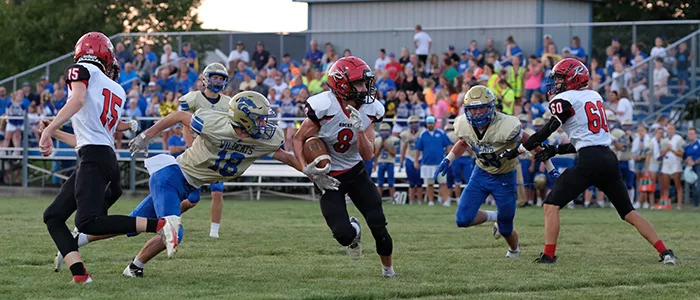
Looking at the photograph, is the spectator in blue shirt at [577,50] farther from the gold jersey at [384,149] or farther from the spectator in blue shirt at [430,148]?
the gold jersey at [384,149]

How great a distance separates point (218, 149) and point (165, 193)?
53cm

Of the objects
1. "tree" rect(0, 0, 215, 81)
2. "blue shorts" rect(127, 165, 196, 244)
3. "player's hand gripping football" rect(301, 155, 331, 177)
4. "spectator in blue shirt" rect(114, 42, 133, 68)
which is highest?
"tree" rect(0, 0, 215, 81)

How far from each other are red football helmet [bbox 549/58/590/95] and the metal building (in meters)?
12.0

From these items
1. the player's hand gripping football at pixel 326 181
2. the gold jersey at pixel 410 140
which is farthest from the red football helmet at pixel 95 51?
the gold jersey at pixel 410 140

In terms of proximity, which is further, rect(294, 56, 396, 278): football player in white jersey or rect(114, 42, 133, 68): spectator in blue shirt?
rect(114, 42, 133, 68): spectator in blue shirt

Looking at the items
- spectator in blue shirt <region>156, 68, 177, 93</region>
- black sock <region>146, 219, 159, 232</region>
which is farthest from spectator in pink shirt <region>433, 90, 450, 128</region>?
black sock <region>146, 219, 159, 232</region>

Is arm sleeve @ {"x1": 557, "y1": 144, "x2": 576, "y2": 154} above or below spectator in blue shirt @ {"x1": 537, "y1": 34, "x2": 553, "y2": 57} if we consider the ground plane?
below

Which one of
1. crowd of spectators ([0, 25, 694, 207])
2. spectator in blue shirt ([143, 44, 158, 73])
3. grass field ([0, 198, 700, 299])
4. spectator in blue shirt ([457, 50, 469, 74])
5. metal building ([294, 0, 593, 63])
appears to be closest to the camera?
grass field ([0, 198, 700, 299])

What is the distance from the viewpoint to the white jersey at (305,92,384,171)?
8438mm

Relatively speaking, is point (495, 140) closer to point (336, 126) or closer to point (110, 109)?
point (336, 126)

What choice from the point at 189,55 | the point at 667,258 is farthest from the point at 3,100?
the point at 667,258

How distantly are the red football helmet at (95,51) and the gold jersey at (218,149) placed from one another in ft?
2.56

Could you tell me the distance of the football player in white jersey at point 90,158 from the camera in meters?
7.83

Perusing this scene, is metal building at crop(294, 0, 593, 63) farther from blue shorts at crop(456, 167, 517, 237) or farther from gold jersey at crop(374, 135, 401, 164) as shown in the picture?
blue shorts at crop(456, 167, 517, 237)
